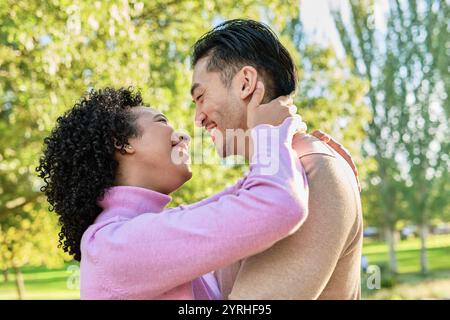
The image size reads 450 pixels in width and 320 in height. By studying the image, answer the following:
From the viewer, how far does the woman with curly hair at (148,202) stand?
136 cm

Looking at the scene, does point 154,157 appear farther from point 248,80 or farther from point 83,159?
point 248,80

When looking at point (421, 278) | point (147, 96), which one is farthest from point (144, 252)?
point (421, 278)

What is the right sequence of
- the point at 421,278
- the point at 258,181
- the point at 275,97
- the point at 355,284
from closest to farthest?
1. the point at 258,181
2. the point at 355,284
3. the point at 275,97
4. the point at 421,278

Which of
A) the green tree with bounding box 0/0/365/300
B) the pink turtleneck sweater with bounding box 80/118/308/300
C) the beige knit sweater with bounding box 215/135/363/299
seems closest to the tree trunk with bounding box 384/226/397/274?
the green tree with bounding box 0/0/365/300

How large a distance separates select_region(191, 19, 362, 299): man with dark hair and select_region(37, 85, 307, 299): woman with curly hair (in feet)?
0.24

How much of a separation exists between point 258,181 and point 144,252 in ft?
0.99

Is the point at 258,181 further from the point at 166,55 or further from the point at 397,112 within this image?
the point at 397,112

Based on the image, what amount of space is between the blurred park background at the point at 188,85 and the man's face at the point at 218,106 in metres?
1.05

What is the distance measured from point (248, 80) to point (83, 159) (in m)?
0.51

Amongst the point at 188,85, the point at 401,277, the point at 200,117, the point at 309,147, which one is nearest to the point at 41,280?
the point at 401,277

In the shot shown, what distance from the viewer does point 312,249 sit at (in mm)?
1469

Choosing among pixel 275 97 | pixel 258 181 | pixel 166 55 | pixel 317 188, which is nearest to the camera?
pixel 258 181

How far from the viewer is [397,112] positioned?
2444 centimetres

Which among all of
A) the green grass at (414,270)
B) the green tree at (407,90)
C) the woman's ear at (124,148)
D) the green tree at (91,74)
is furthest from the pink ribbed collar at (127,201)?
the green tree at (407,90)
